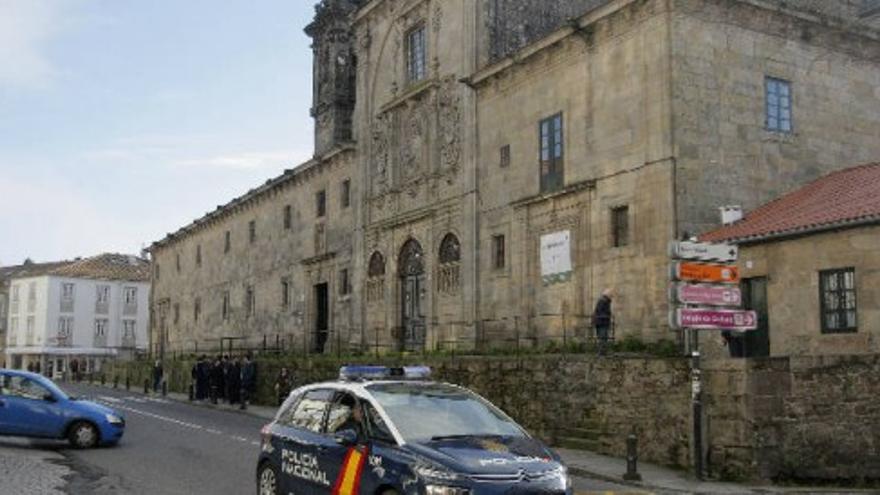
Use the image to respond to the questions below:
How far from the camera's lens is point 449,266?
3034cm

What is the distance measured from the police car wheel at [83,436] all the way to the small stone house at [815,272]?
13623 mm

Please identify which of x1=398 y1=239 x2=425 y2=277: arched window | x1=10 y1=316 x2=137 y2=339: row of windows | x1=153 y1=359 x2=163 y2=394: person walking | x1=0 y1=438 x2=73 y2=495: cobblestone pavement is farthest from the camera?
x1=10 y1=316 x2=137 y2=339: row of windows

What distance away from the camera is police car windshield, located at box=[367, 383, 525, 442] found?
887 centimetres

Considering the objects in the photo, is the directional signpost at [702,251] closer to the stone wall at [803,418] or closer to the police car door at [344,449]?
the stone wall at [803,418]

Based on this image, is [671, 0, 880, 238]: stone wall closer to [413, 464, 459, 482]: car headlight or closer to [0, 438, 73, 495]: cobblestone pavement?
[0, 438, 73, 495]: cobblestone pavement

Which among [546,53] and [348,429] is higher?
[546,53]

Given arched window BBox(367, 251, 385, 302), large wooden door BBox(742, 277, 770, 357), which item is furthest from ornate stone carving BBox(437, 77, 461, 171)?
large wooden door BBox(742, 277, 770, 357)

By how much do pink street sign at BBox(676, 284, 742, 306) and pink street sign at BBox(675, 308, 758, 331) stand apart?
0.44ft

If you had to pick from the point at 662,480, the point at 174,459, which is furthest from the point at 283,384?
the point at 662,480

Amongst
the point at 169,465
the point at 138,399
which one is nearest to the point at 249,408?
the point at 138,399

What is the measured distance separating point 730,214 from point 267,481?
14800mm

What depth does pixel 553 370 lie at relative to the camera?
21.2m

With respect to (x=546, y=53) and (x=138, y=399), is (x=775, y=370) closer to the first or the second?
(x=546, y=53)

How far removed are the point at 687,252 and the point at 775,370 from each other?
245 centimetres
